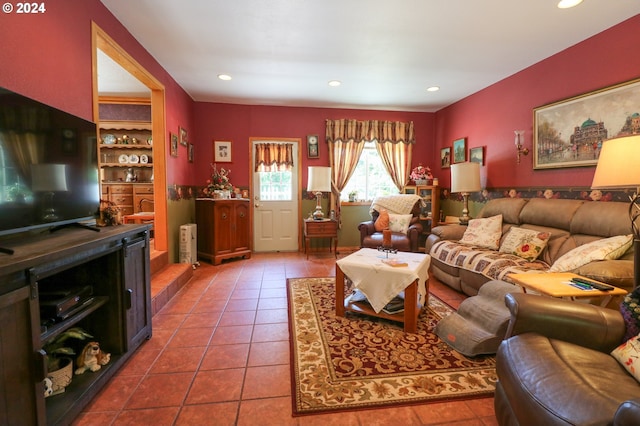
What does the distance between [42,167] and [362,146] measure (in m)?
4.40

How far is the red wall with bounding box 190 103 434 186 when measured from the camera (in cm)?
489

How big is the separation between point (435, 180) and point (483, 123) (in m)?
1.15

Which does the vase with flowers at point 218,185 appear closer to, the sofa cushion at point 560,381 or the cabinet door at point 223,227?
the cabinet door at point 223,227

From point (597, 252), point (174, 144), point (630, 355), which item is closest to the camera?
point (630, 355)

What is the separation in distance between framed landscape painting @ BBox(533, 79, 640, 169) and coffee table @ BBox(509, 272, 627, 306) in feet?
4.81

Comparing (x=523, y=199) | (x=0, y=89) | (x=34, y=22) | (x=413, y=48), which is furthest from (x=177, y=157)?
(x=523, y=199)

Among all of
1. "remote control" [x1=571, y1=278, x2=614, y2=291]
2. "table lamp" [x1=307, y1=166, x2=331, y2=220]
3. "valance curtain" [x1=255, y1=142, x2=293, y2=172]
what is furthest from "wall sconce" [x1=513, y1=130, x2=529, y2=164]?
"valance curtain" [x1=255, y1=142, x2=293, y2=172]

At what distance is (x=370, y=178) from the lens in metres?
5.39

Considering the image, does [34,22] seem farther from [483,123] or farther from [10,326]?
[483,123]

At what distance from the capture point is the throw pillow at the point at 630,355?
3.63ft

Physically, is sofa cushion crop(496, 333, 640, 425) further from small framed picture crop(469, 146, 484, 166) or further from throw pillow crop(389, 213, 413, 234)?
small framed picture crop(469, 146, 484, 166)

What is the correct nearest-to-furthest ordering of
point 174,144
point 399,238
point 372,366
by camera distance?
point 372,366 → point 174,144 → point 399,238

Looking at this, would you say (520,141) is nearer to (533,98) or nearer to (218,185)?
(533,98)

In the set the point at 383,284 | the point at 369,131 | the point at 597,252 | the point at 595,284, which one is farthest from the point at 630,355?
the point at 369,131
